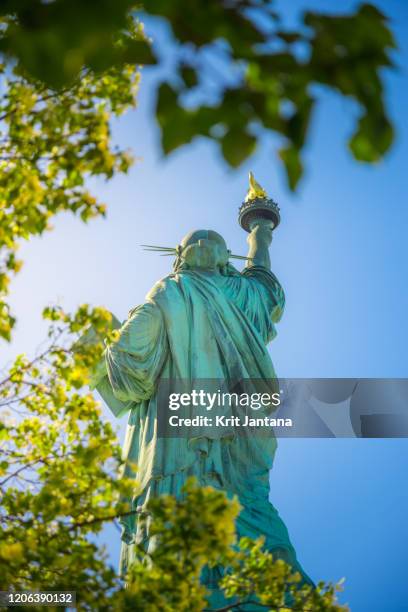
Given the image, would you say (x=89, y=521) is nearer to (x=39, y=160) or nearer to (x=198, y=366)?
(x=39, y=160)

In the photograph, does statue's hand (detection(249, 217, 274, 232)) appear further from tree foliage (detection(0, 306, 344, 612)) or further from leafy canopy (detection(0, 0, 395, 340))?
leafy canopy (detection(0, 0, 395, 340))

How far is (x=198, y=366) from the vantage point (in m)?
9.20

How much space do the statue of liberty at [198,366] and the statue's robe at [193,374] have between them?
0.01m

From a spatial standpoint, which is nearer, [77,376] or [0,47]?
[0,47]

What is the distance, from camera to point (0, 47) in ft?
8.70

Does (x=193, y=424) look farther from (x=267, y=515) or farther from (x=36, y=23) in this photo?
(x=36, y=23)

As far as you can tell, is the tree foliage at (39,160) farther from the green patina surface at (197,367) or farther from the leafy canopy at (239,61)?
the green patina surface at (197,367)

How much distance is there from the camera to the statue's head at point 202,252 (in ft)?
34.9

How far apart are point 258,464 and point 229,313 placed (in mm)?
2025

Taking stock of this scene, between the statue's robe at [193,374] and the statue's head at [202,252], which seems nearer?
the statue's robe at [193,374]

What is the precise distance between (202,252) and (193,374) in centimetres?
215

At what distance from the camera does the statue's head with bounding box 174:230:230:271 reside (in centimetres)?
1062

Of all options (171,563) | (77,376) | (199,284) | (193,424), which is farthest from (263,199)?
(171,563)

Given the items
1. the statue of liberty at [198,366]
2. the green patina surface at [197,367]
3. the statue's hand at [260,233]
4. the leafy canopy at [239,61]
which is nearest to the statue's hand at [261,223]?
the statue's hand at [260,233]
